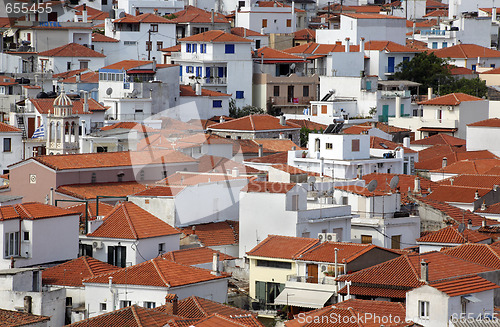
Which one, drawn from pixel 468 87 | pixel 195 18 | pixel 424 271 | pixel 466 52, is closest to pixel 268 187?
pixel 424 271

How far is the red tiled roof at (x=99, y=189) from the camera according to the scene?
163ft

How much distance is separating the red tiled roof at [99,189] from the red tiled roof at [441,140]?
2188 cm

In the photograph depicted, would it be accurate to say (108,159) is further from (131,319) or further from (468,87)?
(468,87)

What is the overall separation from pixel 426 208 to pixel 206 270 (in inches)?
469

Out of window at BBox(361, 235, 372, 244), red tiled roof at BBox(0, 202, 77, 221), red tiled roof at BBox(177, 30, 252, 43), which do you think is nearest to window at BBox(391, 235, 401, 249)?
window at BBox(361, 235, 372, 244)

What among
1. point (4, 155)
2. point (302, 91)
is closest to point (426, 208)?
point (4, 155)

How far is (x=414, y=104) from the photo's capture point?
76688 millimetres

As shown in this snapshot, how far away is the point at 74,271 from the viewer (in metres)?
39.4

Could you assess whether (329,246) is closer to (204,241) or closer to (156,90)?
(204,241)

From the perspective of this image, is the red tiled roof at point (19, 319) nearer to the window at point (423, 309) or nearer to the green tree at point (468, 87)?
the window at point (423, 309)

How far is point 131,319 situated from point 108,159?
798 inches

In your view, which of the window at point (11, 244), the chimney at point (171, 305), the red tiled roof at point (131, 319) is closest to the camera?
the red tiled roof at point (131, 319)

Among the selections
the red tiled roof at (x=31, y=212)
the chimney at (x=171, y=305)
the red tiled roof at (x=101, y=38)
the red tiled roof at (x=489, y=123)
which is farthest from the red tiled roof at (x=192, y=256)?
the red tiled roof at (x=101, y=38)

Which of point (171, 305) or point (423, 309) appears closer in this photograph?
point (423, 309)
